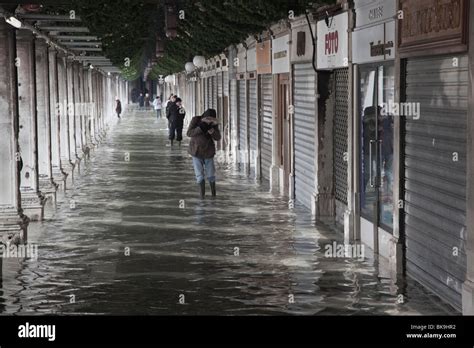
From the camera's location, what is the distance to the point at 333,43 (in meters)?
17.1

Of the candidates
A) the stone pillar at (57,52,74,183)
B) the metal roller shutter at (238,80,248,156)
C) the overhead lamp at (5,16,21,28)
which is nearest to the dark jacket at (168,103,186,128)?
the metal roller shutter at (238,80,248,156)

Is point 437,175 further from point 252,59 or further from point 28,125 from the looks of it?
point 252,59

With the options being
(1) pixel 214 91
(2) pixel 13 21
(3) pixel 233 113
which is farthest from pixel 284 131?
(1) pixel 214 91

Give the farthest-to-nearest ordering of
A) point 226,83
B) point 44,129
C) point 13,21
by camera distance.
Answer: point 226,83, point 44,129, point 13,21

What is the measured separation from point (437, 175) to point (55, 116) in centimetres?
1302

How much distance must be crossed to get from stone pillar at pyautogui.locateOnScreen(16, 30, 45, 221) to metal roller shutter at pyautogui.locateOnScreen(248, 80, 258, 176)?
9364mm

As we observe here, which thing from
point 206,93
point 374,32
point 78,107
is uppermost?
point 374,32

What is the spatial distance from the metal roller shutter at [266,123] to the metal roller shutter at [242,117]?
10.0 feet

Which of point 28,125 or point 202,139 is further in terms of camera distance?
point 202,139

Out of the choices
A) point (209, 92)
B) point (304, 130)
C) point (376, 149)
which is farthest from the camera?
point (209, 92)

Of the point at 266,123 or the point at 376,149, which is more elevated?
the point at 376,149

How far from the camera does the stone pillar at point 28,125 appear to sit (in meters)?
18.3

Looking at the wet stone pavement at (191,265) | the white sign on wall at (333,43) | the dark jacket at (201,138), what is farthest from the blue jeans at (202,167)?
the white sign on wall at (333,43)

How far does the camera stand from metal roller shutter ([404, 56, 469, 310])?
10.7 meters
